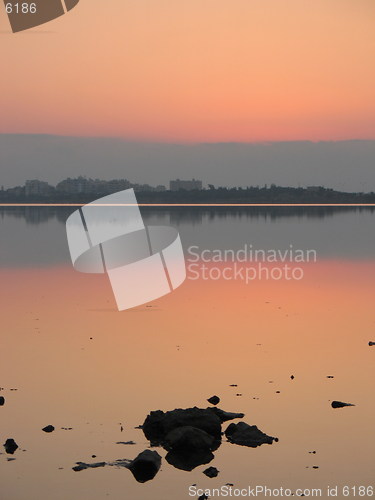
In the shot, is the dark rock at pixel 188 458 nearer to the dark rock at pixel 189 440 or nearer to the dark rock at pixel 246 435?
the dark rock at pixel 189 440

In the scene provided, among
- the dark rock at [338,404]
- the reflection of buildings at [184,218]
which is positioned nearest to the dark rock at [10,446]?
the dark rock at [338,404]

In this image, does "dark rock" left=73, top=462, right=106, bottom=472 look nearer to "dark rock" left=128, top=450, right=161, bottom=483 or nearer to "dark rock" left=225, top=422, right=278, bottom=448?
"dark rock" left=128, top=450, right=161, bottom=483

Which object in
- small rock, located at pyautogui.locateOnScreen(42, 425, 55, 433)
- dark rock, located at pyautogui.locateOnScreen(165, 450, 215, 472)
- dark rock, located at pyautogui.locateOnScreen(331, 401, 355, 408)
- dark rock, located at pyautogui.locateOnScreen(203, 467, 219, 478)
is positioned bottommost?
dark rock, located at pyautogui.locateOnScreen(331, 401, 355, 408)

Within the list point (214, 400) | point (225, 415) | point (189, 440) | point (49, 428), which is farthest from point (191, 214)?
point (189, 440)

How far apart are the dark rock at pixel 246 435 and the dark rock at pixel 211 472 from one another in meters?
0.86

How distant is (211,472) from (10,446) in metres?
2.57

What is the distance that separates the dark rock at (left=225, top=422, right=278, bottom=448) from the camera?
442 inches

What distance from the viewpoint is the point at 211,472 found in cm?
Answer: 1034

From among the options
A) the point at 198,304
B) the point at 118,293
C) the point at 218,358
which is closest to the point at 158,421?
the point at 218,358

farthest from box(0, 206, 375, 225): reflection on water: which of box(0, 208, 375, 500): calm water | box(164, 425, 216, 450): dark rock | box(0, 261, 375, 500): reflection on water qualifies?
box(164, 425, 216, 450): dark rock

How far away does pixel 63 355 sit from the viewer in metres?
16.1

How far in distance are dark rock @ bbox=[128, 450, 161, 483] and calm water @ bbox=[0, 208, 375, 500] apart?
14cm

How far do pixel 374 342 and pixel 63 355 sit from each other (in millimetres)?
6095

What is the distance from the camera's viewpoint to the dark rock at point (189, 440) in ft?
35.9
